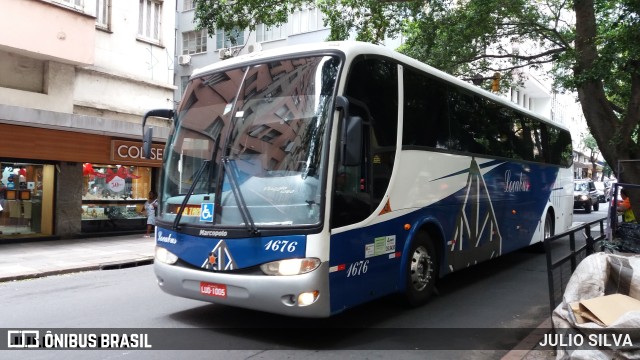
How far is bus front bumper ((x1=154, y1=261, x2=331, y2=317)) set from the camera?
498 centimetres

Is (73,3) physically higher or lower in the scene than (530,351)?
higher

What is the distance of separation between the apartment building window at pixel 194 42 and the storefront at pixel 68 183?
Answer: 19122mm

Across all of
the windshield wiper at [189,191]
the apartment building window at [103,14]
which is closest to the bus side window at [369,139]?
the windshield wiper at [189,191]

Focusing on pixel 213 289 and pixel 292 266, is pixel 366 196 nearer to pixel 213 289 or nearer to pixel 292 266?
pixel 292 266

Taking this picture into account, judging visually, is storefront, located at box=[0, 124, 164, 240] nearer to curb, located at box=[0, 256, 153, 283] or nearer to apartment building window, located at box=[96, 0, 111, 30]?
apartment building window, located at box=[96, 0, 111, 30]

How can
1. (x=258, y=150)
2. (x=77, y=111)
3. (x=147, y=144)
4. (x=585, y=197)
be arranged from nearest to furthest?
(x=258, y=150) → (x=147, y=144) → (x=77, y=111) → (x=585, y=197)

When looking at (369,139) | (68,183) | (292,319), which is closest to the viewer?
(369,139)

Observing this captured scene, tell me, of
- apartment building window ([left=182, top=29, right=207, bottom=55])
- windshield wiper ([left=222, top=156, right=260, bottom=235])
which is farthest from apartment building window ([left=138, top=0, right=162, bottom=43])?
apartment building window ([left=182, top=29, right=207, bottom=55])

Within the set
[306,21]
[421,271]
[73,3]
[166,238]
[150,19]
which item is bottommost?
[421,271]

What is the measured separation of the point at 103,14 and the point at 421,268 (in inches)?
594

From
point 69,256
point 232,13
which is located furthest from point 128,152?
point 232,13

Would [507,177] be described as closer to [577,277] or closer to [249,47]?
[577,277]

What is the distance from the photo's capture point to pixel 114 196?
1733 cm

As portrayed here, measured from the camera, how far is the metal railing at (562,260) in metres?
5.40
